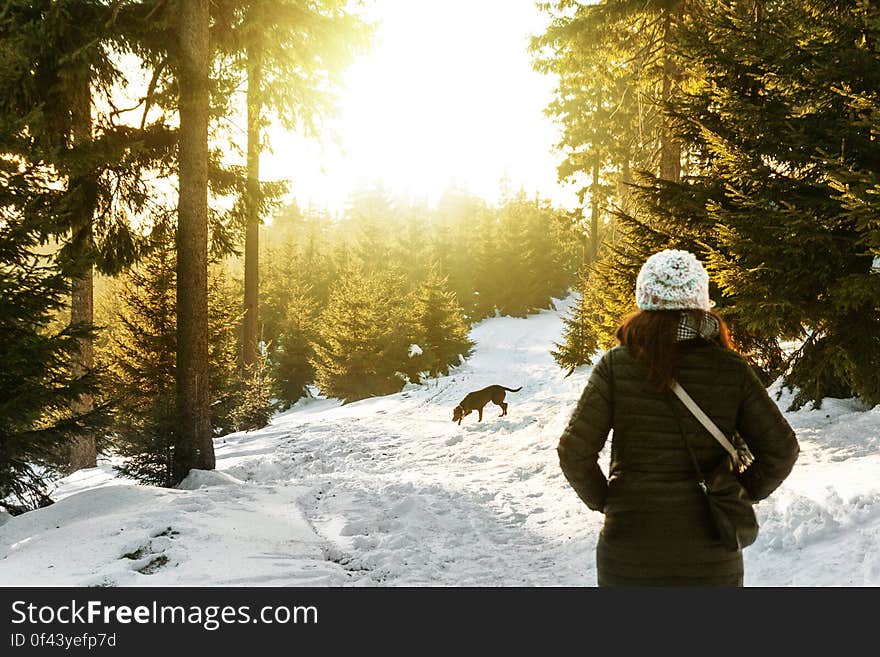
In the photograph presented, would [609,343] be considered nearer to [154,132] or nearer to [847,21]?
[847,21]

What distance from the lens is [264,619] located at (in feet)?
14.1

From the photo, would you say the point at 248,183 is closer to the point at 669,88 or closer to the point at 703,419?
the point at 669,88

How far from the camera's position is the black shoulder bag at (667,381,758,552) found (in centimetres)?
267

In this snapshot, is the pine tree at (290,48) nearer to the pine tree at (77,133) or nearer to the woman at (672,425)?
the pine tree at (77,133)

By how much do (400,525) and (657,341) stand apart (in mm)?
5623

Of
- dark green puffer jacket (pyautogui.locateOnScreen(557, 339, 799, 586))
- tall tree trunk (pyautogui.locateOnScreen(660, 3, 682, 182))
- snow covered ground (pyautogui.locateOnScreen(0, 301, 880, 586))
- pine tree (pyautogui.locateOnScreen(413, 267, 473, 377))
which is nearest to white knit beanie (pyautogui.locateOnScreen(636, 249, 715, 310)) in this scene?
dark green puffer jacket (pyautogui.locateOnScreen(557, 339, 799, 586))

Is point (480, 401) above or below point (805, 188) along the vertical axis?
below

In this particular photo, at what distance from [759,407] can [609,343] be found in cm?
974

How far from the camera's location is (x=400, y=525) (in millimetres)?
7551

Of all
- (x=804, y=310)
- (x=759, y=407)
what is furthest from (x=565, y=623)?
(x=804, y=310)

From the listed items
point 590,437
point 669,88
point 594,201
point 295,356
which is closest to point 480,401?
point 669,88

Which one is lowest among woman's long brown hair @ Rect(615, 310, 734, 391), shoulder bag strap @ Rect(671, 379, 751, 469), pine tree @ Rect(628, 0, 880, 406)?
shoulder bag strap @ Rect(671, 379, 751, 469)

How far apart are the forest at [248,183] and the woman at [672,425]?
363 cm

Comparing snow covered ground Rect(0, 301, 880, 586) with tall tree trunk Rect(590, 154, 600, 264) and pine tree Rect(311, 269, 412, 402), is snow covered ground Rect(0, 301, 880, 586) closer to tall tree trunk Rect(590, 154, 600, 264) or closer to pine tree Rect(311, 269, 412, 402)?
pine tree Rect(311, 269, 412, 402)
